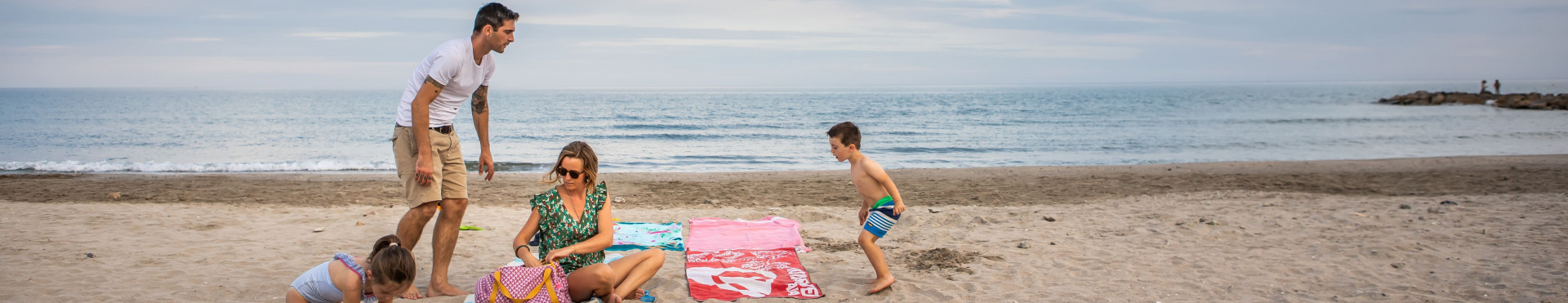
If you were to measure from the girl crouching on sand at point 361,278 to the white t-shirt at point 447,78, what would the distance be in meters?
0.82

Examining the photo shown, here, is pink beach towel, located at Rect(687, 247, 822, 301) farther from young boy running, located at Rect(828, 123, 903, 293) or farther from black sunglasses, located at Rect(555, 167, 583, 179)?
black sunglasses, located at Rect(555, 167, 583, 179)

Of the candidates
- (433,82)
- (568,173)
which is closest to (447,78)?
(433,82)

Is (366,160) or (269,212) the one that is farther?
(366,160)

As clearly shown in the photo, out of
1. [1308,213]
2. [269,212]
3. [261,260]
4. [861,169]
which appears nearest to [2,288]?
[261,260]

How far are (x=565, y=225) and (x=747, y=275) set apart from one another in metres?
1.35

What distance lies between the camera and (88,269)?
15.9ft

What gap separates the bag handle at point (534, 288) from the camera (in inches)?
142

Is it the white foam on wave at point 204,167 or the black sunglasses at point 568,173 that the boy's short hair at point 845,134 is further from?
the white foam on wave at point 204,167

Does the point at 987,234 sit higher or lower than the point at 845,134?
lower

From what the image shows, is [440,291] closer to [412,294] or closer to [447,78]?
[412,294]

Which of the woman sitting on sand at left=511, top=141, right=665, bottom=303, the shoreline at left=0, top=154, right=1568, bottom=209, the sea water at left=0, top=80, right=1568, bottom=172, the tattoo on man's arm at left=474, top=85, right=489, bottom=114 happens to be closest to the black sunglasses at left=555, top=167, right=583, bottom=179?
the woman sitting on sand at left=511, top=141, right=665, bottom=303

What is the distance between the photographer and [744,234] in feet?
21.1

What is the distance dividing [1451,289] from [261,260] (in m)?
6.79

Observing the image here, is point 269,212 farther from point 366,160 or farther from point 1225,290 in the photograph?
point 366,160
